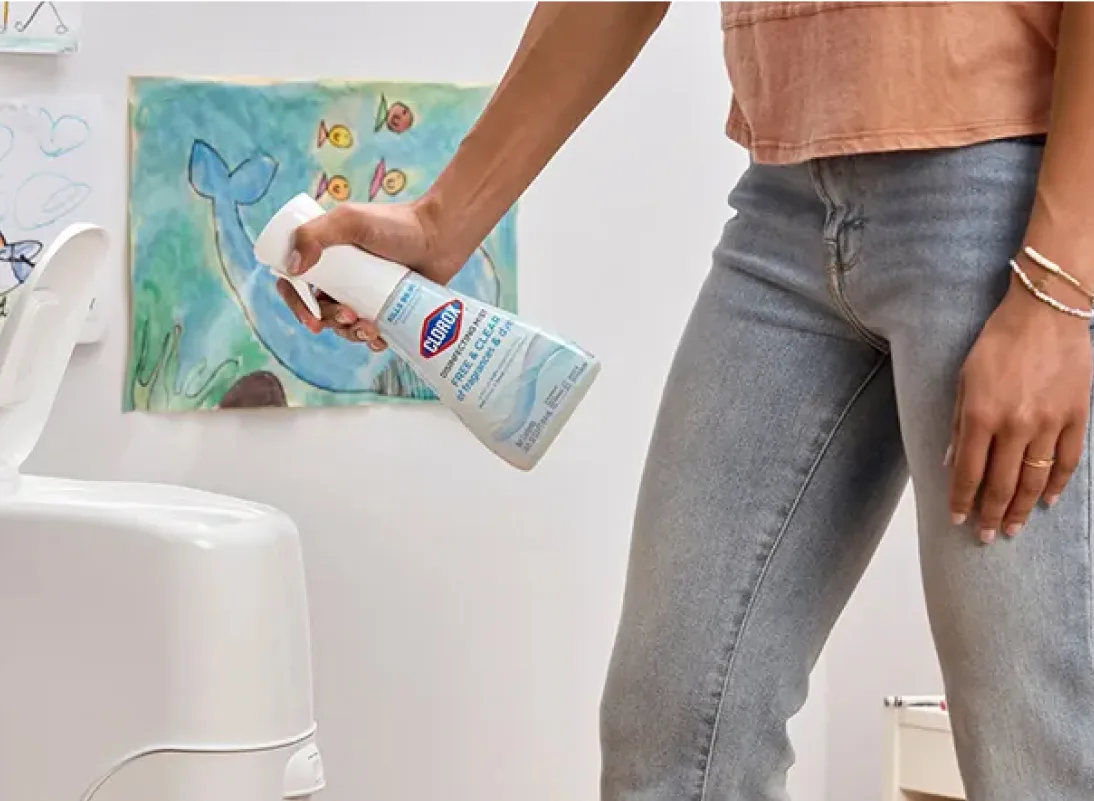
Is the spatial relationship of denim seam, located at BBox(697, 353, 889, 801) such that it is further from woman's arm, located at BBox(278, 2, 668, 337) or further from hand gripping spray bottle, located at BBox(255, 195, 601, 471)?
woman's arm, located at BBox(278, 2, 668, 337)

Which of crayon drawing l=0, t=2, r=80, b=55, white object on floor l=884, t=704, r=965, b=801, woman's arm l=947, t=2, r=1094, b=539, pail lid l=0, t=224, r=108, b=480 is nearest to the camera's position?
woman's arm l=947, t=2, r=1094, b=539

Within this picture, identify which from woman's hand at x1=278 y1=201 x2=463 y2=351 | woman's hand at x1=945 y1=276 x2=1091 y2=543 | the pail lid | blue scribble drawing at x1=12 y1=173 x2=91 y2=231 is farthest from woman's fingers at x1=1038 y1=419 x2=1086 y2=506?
blue scribble drawing at x1=12 y1=173 x2=91 y2=231

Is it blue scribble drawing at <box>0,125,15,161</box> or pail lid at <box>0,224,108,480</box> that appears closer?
pail lid at <box>0,224,108,480</box>

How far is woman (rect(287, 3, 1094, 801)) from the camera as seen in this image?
0.71m

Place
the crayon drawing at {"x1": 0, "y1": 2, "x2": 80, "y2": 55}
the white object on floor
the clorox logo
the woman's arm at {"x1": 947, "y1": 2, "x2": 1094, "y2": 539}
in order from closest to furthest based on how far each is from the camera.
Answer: the woman's arm at {"x1": 947, "y1": 2, "x2": 1094, "y2": 539} < the clorox logo < the crayon drawing at {"x1": 0, "y1": 2, "x2": 80, "y2": 55} < the white object on floor

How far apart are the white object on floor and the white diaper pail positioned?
857mm

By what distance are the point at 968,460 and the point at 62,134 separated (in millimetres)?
932

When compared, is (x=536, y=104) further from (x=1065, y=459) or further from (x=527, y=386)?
(x=1065, y=459)

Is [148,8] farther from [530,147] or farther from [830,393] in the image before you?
[830,393]

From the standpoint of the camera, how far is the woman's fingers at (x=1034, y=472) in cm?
71

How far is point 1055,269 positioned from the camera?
70 cm

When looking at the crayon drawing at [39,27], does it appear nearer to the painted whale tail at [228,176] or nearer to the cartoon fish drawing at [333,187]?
the painted whale tail at [228,176]

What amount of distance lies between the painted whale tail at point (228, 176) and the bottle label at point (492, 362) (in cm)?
51

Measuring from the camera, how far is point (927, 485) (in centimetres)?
75
